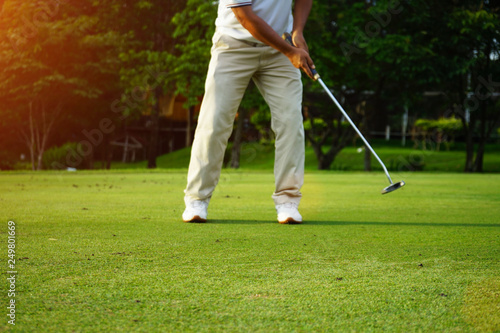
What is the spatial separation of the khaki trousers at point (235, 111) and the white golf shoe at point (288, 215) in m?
0.09

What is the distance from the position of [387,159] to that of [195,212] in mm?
21984

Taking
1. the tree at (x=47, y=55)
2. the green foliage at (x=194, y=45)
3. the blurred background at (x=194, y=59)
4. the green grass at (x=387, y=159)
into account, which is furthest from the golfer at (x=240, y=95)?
the green grass at (x=387, y=159)

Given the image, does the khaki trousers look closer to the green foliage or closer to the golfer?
the golfer

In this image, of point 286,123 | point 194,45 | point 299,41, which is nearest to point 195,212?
point 286,123

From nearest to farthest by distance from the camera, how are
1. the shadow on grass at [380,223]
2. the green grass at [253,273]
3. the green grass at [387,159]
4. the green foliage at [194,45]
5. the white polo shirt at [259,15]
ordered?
the green grass at [253,273] < the shadow on grass at [380,223] < the white polo shirt at [259,15] < the green foliage at [194,45] < the green grass at [387,159]

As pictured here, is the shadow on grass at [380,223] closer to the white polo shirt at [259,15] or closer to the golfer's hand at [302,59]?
the golfer's hand at [302,59]

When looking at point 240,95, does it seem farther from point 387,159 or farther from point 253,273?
point 387,159

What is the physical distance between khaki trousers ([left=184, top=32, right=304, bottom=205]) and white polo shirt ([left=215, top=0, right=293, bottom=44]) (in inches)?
2.0

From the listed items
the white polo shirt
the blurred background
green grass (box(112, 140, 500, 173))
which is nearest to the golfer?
the white polo shirt

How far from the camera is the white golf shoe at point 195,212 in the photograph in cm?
363

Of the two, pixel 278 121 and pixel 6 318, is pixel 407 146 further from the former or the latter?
pixel 6 318

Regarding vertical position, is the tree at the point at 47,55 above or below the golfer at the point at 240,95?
above

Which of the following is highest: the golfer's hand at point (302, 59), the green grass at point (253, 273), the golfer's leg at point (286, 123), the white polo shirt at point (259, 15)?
the white polo shirt at point (259, 15)

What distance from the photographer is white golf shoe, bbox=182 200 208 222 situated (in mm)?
3629
